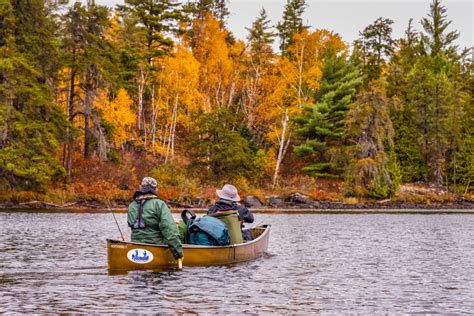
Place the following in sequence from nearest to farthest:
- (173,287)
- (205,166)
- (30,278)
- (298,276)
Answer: (173,287)
(30,278)
(298,276)
(205,166)

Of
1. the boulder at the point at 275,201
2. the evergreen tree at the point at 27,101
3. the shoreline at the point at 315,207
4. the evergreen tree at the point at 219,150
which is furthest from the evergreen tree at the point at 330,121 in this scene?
the evergreen tree at the point at 27,101

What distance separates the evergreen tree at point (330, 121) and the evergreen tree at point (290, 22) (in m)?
15.1

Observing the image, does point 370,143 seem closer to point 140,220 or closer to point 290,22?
point 290,22

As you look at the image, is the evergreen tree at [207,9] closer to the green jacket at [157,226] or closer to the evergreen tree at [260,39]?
the evergreen tree at [260,39]

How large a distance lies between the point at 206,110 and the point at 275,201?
14568 mm

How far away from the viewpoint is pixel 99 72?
50.4 metres

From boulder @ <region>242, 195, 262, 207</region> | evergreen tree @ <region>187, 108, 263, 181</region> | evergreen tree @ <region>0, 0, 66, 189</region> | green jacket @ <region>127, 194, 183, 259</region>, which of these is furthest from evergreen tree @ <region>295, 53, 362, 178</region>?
green jacket @ <region>127, 194, 183, 259</region>

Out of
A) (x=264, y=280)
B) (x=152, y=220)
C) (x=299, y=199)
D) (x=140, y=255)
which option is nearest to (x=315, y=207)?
(x=299, y=199)

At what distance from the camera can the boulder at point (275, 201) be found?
182ft

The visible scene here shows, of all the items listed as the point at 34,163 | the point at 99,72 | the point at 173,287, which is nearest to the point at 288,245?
the point at 173,287

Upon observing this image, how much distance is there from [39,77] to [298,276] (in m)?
36.8

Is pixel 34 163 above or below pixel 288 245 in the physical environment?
above

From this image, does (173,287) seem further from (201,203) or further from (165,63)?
(165,63)

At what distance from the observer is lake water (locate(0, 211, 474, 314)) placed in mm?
11984
